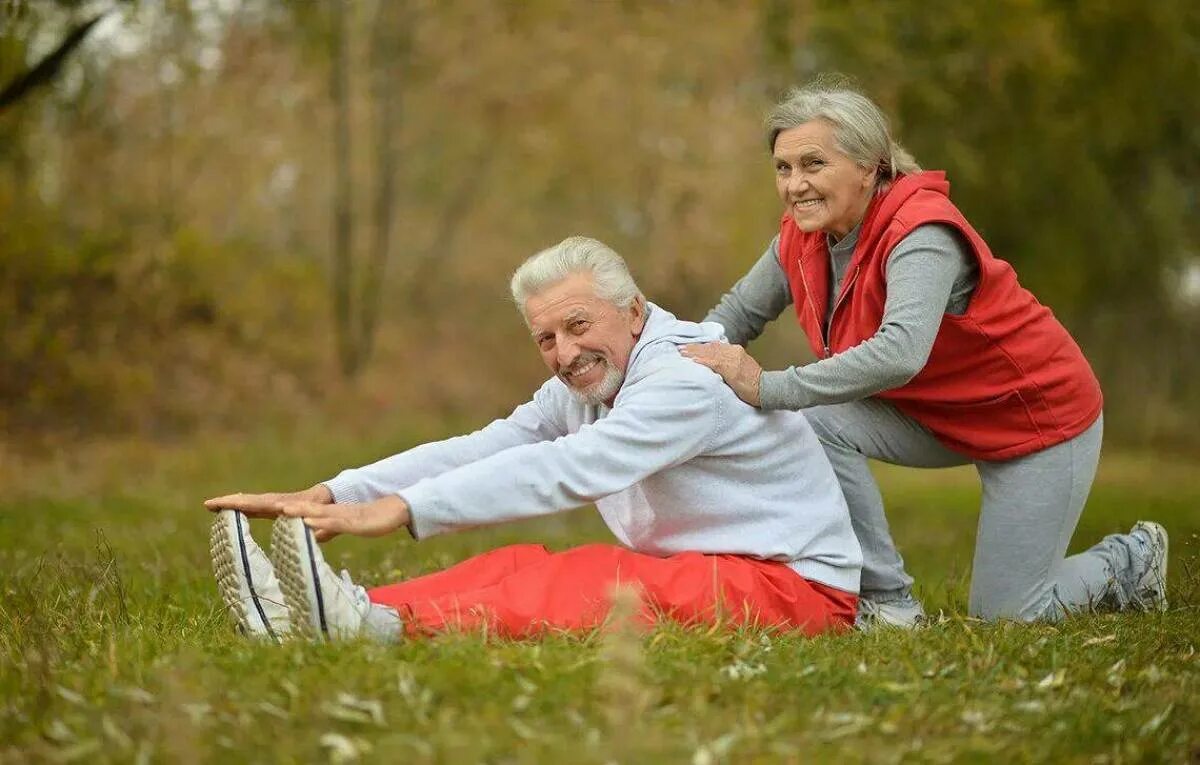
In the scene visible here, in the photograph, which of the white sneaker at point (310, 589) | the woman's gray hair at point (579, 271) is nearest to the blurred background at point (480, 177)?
the woman's gray hair at point (579, 271)

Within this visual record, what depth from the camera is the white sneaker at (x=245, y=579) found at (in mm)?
3818

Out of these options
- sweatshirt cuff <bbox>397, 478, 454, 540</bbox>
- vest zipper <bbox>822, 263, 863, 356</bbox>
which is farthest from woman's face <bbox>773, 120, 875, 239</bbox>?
sweatshirt cuff <bbox>397, 478, 454, 540</bbox>

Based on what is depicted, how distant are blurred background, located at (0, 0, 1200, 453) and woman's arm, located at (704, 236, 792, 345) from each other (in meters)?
8.60

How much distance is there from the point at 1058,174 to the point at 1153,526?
13.7m

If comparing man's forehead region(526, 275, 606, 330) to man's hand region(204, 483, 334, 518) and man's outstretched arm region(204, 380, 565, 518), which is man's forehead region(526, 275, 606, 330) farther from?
man's hand region(204, 483, 334, 518)

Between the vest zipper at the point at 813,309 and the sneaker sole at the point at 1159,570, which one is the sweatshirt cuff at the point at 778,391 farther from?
the sneaker sole at the point at 1159,570

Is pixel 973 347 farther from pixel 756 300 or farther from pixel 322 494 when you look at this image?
pixel 322 494

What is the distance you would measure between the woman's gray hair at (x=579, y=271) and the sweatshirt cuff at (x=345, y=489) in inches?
27.9

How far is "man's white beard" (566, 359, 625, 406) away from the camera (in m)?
4.05

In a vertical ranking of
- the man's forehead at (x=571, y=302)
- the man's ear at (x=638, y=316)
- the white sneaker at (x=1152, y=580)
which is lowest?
the white sneaker at (x=1152, y=580)

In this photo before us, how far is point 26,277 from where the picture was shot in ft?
43.1

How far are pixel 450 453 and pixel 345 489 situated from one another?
0.35 metres

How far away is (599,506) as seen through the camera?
14.1 ft

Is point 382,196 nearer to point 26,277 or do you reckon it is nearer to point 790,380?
point 26,277
